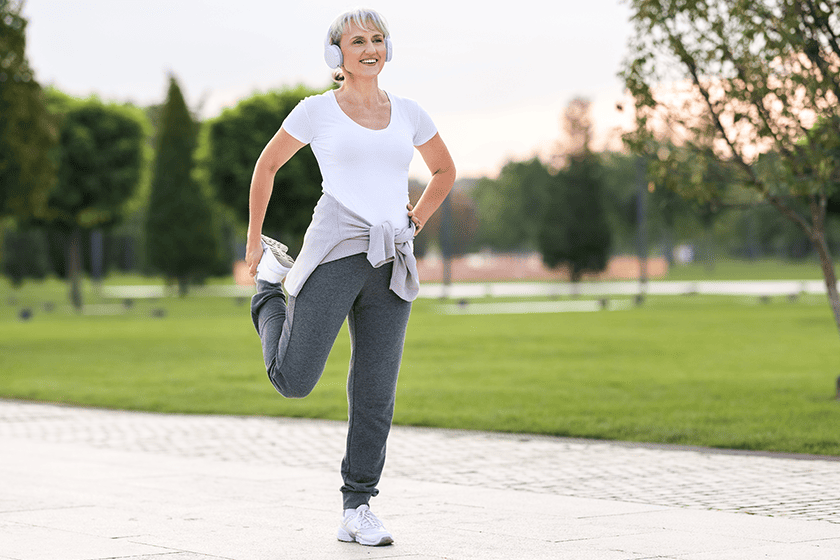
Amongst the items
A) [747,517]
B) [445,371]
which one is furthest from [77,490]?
[445,371]

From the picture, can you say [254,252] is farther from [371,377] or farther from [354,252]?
[371,377]

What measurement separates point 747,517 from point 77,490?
11.2ft

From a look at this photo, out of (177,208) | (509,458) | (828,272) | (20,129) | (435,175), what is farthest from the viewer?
(177,208)

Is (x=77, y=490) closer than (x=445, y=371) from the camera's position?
Yes

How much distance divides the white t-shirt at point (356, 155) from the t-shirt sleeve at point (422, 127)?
159mm

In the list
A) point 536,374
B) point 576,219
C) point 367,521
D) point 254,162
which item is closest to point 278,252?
point 367,521

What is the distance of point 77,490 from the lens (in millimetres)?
6410

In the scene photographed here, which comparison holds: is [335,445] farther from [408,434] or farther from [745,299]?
[745,299]

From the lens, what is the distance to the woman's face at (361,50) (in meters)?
4.61

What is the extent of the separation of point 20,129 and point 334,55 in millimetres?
17048

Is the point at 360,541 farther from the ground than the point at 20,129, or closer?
closer

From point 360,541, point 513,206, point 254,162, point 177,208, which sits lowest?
point 360,541

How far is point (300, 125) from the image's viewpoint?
4598mm

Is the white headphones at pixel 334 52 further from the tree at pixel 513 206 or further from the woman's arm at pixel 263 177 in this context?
the tree at pixel 513 206
